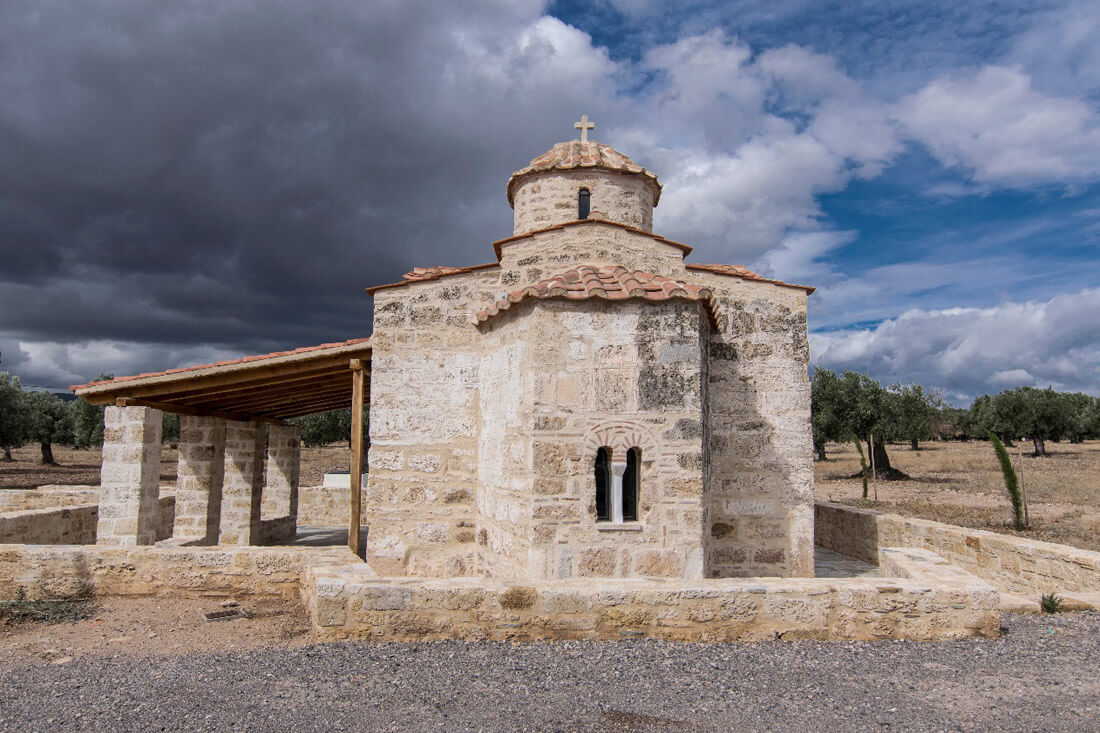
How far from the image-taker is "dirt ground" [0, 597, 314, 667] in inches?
195

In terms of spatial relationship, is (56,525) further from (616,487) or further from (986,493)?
(986,493)

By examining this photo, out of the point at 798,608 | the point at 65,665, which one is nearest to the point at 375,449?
the point at 65,665

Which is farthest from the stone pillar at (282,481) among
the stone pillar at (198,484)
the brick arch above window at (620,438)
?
the brick arch above window at (620,438)

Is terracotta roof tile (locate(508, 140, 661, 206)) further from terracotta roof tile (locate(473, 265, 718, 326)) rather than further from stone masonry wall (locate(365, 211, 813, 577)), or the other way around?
terracotta roof tile (locate(473, 265, 718, 326))

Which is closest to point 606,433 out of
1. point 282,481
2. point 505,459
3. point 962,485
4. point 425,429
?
point 505,459

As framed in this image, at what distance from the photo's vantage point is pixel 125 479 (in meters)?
8.92

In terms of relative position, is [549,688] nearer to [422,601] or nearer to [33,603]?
[422,601]

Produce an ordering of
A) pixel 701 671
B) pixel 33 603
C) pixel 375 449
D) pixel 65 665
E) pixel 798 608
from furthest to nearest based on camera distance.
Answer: pixel 375 449 < pixel 33 603 < pixel 798 608 < pixel 65 665 < pixel 701 671

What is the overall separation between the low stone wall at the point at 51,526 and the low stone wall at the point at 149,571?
3531mm

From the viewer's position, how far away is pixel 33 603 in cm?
601

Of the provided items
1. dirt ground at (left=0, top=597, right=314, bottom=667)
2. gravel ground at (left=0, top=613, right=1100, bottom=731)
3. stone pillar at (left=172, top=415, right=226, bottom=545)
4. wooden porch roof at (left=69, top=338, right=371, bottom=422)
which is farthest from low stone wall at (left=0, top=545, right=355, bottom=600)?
stone pillar at (left=172, top=415, right=226, bottom=545)

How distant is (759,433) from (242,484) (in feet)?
29.9

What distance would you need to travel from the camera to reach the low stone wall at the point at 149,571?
6234mm

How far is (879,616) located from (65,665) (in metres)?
5.87
